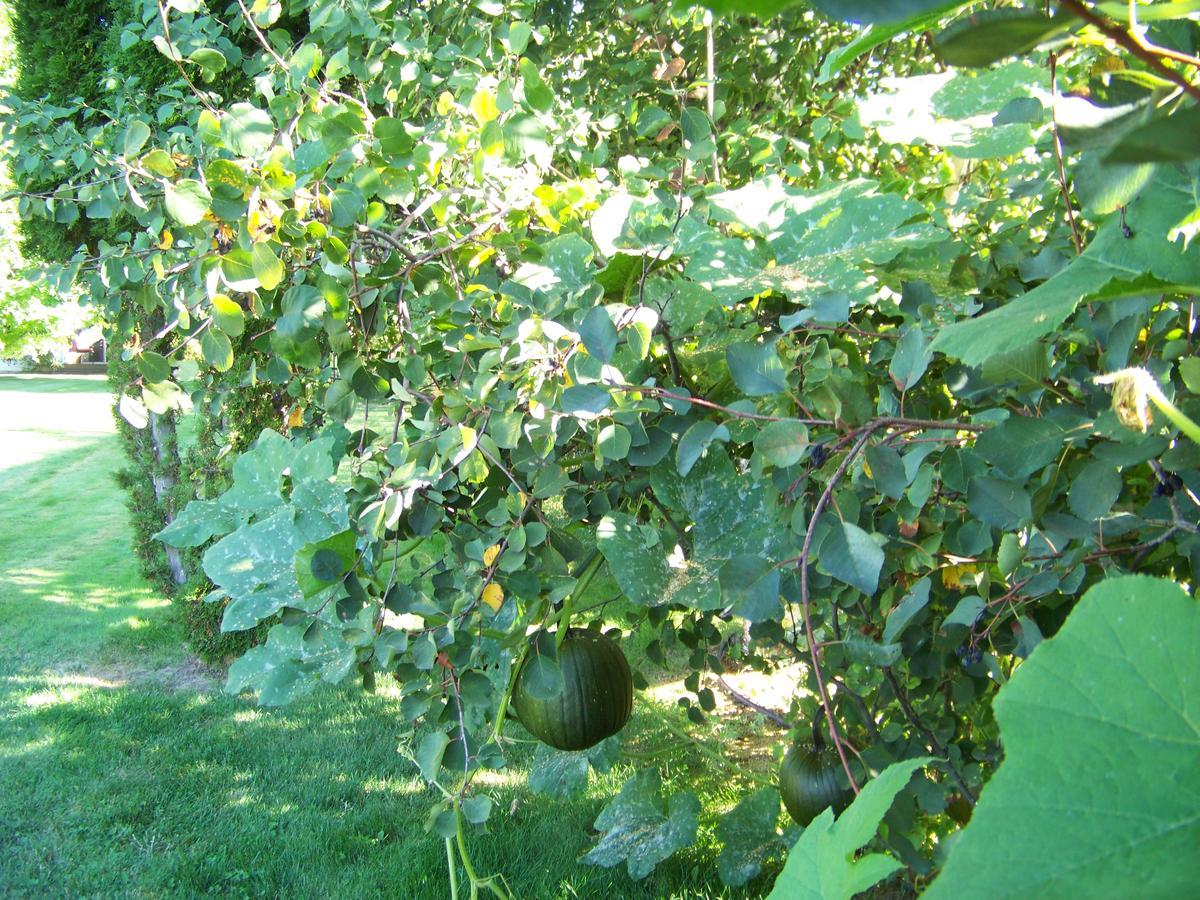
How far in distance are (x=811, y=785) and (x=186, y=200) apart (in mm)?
1484

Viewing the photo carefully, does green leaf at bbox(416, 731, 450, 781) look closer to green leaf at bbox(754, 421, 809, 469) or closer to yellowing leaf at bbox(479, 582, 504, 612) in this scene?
yellowing leaf at bbox(479, 582, 504, 612)


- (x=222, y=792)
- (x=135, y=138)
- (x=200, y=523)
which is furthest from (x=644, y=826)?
(x=135, y=138)

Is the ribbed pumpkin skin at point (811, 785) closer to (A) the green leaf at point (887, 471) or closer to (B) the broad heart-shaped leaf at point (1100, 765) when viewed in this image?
(A) the green leaf at point (887, 471)

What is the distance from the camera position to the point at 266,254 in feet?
4.04

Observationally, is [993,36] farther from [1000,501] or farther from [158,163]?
[158,163]

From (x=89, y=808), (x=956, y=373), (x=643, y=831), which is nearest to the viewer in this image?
(x=956, y=373)

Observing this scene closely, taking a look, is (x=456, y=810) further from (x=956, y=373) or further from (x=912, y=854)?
(x=956, y=373)

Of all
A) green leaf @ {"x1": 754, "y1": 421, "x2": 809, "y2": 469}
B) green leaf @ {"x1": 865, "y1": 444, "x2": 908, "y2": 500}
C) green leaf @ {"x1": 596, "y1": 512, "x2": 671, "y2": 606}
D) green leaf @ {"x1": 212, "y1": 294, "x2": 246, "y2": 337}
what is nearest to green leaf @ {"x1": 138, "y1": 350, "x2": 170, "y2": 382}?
green leaf @ {"x1": 212, "y1": 294, "x2": 246, "y2": 337}

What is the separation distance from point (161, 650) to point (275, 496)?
4099mm

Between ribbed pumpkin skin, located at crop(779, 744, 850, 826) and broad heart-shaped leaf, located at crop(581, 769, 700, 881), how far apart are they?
1.61 feet

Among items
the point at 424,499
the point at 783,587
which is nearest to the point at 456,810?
the point at 424,499

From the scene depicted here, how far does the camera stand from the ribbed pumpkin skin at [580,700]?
5.76 ft

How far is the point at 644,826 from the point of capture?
2396 millimetres

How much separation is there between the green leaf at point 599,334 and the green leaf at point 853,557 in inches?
12.2
